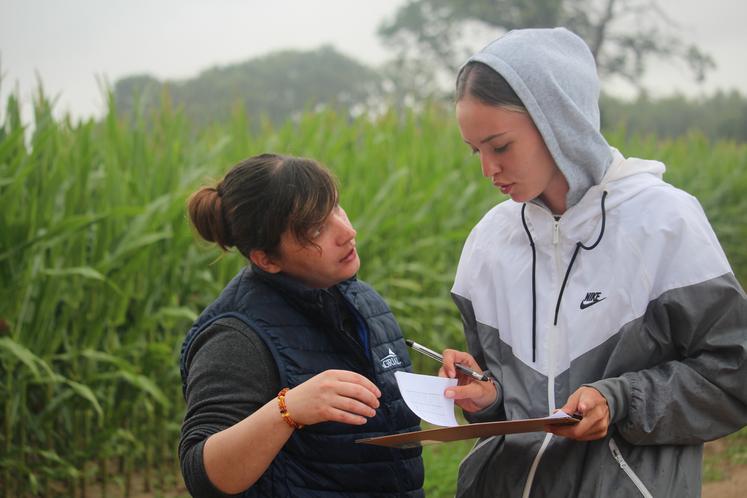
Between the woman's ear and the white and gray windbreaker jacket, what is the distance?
0.44 meters

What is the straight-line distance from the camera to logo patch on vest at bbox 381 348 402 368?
2.08m

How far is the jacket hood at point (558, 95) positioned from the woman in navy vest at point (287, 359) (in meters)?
0.46

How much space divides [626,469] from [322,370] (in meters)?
0.64

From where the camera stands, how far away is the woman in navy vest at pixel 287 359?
5.82 feet

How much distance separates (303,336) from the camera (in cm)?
196

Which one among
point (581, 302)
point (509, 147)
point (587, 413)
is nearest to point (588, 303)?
point (581, 302)

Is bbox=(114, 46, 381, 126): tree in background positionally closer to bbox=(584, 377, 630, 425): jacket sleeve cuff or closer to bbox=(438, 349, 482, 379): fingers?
bbox=(438, 349, 482, 379): fingers

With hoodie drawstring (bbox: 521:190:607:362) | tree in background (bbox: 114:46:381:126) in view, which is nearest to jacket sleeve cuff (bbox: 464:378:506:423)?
hoodie drawstring (bbox: 521:190:607:362)

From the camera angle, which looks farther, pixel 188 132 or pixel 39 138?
pixel 188 132

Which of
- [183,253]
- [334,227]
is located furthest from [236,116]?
[334,227]

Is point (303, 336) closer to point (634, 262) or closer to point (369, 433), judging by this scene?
point (369, 433)

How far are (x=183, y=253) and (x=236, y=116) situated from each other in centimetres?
154

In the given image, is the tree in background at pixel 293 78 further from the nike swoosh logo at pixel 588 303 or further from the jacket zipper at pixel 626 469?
the jacket zipper at pixel 626 469

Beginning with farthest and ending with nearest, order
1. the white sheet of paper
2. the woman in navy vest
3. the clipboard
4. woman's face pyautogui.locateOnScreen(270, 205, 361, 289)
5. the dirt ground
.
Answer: the dirt ground → woman's face pyautogui.locateOnScreen(270, 205, 361, 289) → the white sheet of paper → the woman in navy vest → the clipboard
